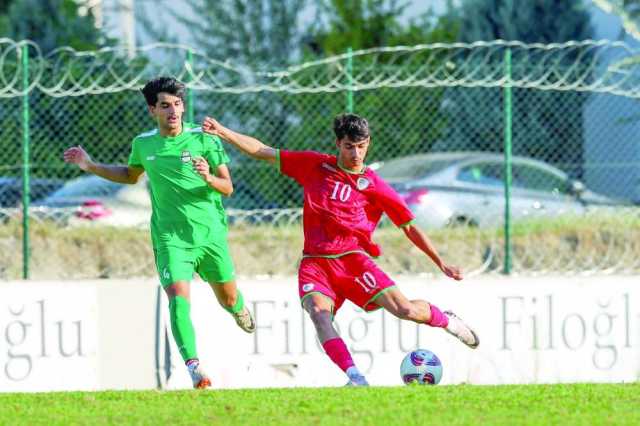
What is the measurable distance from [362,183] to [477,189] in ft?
18.4

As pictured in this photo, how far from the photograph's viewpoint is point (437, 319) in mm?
10023

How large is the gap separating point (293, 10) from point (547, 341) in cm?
1337

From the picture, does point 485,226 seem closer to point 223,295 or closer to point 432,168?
point 432,168

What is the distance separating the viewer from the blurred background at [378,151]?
42.9ft

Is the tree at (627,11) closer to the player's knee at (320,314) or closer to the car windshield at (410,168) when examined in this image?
the player's knee at (320,314)

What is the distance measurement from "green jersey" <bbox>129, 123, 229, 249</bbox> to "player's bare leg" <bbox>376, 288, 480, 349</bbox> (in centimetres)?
119

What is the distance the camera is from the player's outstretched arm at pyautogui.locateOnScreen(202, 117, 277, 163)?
9266 millimetres

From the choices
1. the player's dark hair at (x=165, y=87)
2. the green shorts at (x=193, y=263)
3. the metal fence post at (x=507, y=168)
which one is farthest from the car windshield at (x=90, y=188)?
the player's dark hair at (x=165, y=87)

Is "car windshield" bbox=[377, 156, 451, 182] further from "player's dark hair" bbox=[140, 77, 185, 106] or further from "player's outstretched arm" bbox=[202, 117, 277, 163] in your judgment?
"player's dark hair" bbox=[140, 77, 185, 106]

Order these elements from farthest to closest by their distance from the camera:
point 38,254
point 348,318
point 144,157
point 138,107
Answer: point 138,107
point 38,254
point 348,318
point 144,157

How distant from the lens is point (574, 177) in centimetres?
1694

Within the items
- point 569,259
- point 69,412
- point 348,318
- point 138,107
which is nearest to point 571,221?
point 569,259

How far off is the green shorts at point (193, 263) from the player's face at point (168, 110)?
0.76 metres

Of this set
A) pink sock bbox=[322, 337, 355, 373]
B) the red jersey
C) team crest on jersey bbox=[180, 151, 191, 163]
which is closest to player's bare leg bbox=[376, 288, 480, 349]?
the red jersey
